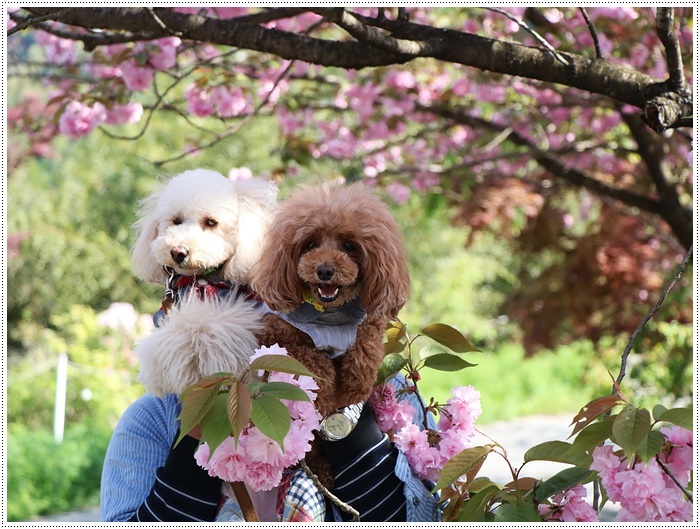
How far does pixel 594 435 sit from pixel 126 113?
9.02 feet

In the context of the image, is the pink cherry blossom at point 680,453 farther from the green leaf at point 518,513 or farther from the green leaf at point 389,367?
the green leaf at point 389,367

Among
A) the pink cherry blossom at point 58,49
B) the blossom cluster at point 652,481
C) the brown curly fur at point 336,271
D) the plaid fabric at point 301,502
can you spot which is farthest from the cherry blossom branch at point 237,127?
the pink cherry blossom at point 58,49

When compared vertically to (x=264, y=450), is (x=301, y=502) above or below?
below

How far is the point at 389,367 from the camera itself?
1.58 m

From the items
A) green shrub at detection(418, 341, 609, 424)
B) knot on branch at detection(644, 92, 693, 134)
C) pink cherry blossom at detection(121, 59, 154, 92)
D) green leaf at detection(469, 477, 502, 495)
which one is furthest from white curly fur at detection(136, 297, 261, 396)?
green shrub at detection(418, 341, 609, 424)

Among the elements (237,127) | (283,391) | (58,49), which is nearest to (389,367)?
(283,391)

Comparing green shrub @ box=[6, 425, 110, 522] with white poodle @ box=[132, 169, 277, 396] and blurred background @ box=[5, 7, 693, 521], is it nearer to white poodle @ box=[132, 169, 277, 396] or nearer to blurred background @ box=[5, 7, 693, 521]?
blurred background @ box=[5, 7, 693, 521]

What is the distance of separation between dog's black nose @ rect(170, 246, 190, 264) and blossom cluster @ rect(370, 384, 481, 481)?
0.48 m

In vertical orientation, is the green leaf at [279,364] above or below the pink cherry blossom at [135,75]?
below

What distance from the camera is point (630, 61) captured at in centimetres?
401

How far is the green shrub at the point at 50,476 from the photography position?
470cm

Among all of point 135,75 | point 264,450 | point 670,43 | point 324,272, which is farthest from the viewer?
point 135,75

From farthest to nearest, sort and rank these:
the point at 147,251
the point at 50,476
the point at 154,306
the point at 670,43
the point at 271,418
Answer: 1. the point at 154,306
2. the point at 50,476
3. the point at 147,251
4. the point at 670,43
5. the point at 271,418

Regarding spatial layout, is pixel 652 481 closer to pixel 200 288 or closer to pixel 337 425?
pixel 337 425
